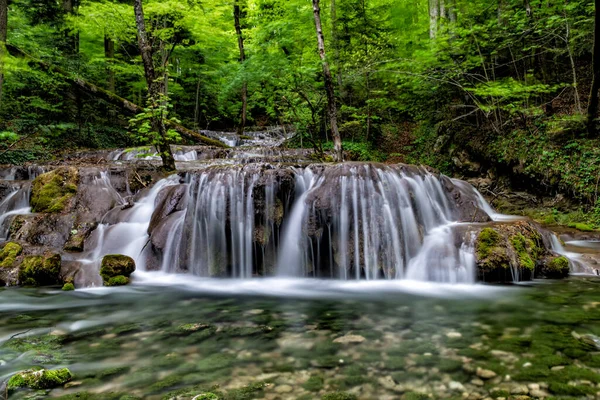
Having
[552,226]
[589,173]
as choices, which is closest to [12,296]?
[552,226]

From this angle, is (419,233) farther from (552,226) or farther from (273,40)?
(273,40)

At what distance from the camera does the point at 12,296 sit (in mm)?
5414

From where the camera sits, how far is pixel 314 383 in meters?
2.62

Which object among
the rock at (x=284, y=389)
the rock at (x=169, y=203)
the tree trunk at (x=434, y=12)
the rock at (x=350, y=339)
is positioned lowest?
the rock at (x=284, y=389)

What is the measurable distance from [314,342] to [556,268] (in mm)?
4874

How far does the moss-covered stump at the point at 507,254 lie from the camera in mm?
5824

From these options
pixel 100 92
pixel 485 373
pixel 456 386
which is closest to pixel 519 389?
pixel 485 373

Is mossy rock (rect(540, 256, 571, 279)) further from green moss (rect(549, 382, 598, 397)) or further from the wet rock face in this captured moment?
green moss (rect(549, 382, 598, 397))

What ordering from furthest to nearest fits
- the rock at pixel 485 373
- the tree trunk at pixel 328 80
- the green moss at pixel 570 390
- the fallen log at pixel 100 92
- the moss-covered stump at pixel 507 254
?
the fallen log at pixel 100 92, the tree trunk at pixel 328 80, the moss-covered stump at pixel 507 254, the rock at pixel 485 373, the green moss at pixel 570 390

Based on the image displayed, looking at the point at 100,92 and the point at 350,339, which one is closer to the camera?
the point at 350,339

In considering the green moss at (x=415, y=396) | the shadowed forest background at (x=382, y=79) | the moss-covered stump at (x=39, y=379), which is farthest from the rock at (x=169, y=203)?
the green moss at (x=415, y=396)

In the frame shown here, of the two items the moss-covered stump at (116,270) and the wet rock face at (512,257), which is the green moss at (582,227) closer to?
the wet rock face at (512,257)

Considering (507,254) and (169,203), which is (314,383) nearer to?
(507,254)

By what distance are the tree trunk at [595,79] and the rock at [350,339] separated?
23.5 ft
